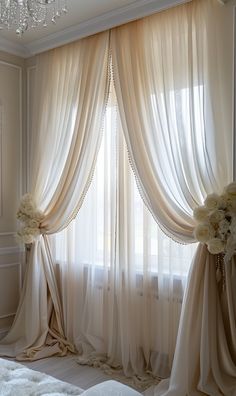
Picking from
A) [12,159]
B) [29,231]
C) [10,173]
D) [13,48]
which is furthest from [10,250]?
[13,48]

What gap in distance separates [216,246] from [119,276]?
0.95 metres

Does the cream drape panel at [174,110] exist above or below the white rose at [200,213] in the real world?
above

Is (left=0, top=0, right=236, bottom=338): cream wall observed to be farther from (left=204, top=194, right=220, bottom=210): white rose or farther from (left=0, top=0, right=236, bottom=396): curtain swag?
(left=204, top=194, right=220, bottom=210): white rose

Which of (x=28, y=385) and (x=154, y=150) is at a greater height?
(x=154, y=150)

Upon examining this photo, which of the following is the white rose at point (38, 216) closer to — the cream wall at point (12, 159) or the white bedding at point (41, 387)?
the cream wall at point (12, 159)

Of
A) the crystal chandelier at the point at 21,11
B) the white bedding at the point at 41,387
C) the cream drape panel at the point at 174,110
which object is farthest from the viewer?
the cream drape panel at the point at 174,110

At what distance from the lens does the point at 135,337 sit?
272 cm

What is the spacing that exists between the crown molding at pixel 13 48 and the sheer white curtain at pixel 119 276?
1201 millimetres

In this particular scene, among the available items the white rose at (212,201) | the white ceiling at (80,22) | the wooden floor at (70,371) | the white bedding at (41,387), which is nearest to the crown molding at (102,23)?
the white ceiling at (80,22)

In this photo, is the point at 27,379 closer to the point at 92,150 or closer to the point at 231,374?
the point at 231,374

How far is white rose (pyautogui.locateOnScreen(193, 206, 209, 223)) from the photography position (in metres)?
2.25

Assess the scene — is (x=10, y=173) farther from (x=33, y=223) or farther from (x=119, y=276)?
(x=119, y=276)

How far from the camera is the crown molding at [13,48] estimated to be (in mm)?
3361

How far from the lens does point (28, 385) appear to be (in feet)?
4.62
